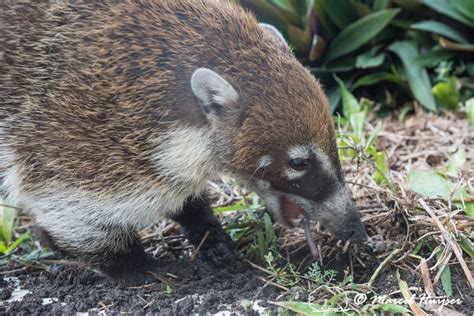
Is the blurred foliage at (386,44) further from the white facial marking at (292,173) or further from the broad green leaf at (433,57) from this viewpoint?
the white facial marking at (292,173)

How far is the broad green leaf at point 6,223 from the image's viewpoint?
512 centimetres

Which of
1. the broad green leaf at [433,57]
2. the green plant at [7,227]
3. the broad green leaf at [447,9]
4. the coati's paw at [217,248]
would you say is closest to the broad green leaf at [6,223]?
the green plant at [7,227]

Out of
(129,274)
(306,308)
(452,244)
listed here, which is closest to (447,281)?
(452,244)

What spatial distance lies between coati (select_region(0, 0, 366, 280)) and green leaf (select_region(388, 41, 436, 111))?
285 cm

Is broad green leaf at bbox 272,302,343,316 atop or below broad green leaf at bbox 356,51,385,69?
below

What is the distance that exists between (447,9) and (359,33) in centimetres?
Answer: 95

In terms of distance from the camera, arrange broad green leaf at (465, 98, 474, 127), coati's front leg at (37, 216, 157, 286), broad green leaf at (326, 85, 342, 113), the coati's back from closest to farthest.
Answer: the coati's back < coati's front leg at (37, 216, 157, 286) < broad green leaf at (465, 98, 474, 127) < broad green leaf at (326, 85, 342, 113)

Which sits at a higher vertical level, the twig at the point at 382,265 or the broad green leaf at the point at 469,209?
the broad green leaf at the point at 469,209

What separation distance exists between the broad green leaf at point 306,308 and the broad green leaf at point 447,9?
431 cm

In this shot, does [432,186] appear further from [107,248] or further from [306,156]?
[107,248]

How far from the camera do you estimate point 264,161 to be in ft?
13.5

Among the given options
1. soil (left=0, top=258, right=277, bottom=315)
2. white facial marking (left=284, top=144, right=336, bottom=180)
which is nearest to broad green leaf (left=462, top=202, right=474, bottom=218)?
white facial marking (left=284, top=144, right=336, bottom=180)

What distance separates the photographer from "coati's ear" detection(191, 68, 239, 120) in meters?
3.95

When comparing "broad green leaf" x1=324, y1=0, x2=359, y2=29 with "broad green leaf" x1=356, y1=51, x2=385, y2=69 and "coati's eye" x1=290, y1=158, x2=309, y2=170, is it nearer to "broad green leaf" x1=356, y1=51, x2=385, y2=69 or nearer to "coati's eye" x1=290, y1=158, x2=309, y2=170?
"broad green leaf" x1=356, y1=51, x2=385, y2=69
